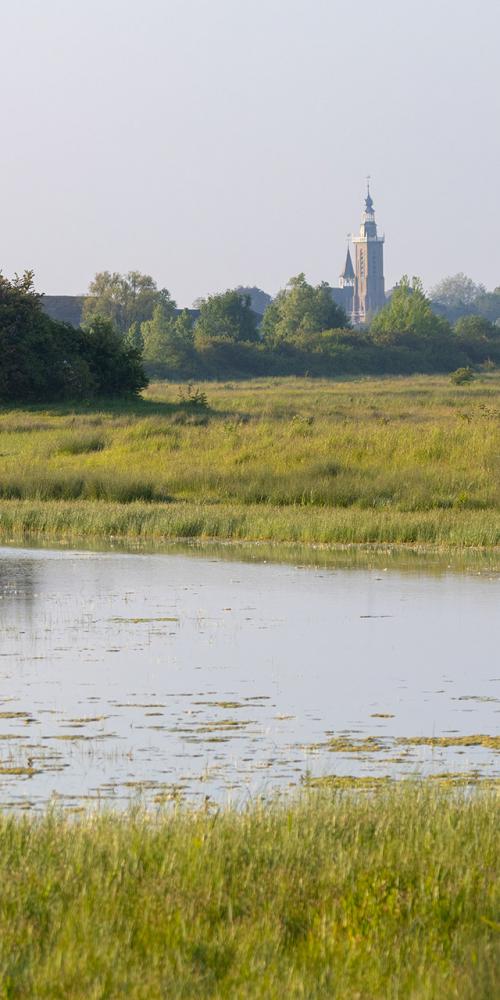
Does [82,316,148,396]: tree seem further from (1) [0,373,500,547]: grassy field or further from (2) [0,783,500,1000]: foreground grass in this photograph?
(2) [0,783,500,1000]: foreground grass

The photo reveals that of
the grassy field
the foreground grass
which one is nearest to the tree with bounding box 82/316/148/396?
the grassy field

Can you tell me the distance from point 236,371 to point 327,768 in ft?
278

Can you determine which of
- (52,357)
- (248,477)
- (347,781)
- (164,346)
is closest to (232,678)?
(347,781)

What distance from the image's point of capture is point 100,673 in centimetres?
1297

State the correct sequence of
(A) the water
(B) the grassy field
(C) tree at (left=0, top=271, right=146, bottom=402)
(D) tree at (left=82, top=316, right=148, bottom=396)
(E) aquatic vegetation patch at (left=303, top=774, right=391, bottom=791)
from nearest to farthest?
1. (E) aquatic vegetation patch at (left=303, top=774, right=391, bottom=791)
2. (A) the water
3. (B) the grassy field
4. (C) tree at (left=0, top=271, right=146, bottom=402)
5. (D) tree at (left=82, top=316, right=148, bottom=396)

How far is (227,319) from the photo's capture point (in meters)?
124

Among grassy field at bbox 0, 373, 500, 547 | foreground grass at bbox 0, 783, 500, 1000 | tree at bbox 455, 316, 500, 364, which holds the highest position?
tree at bbox 455, 316, 500, 364

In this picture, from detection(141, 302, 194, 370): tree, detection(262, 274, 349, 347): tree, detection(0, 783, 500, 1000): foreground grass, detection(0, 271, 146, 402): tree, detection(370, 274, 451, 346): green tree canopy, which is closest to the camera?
detection(0, 783, 500, 1000): foreground grass

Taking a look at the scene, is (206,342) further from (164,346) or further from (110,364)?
(110,364)

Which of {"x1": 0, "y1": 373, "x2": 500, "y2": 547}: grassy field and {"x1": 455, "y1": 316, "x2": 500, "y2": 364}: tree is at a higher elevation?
{"x1": 455, "y1": 316, "x2": 500, "y2": 364}: tree

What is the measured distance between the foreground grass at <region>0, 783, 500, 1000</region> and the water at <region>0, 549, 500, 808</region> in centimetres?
145

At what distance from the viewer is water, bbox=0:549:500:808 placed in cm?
963

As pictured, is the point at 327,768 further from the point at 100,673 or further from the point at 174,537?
the point at 174,537

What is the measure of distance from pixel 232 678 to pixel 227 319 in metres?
112
